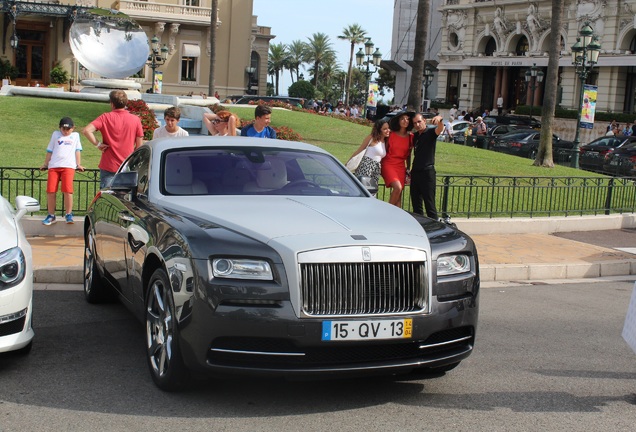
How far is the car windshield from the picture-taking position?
6773 millimetres

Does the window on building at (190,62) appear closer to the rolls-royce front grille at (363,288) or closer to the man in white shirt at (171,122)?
the man in white shirt at (171,122)

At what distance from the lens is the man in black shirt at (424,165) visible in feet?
38.5

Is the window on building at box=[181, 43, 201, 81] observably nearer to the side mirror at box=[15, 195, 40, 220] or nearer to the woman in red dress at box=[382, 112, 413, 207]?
the woman in red dress at box=[382, 112, 413, 207]

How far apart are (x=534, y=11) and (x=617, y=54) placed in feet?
27.2

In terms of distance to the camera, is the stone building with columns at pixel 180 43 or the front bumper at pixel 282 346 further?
the stone building with columns at pixel 180 43

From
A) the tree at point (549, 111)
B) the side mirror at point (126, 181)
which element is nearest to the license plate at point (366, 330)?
the side mirror at point (126, 181)

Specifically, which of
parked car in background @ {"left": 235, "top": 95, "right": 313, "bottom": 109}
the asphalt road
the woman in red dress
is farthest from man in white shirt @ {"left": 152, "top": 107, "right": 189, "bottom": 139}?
parked car in background @ {"left": 235, "top": 95, "right": 313, "bottom": 109}

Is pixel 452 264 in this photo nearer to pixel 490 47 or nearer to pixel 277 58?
pixel 490 47

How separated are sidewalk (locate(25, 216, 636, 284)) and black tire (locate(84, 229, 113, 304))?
1096 millimetres

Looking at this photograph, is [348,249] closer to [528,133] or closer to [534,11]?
[528,133]

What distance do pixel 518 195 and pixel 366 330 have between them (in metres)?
10.9

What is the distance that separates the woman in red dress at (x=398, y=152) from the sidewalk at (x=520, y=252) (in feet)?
Result: 5.14

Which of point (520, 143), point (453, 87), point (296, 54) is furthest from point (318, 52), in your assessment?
point (520, 143)

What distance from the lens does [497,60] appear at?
65.6 m
